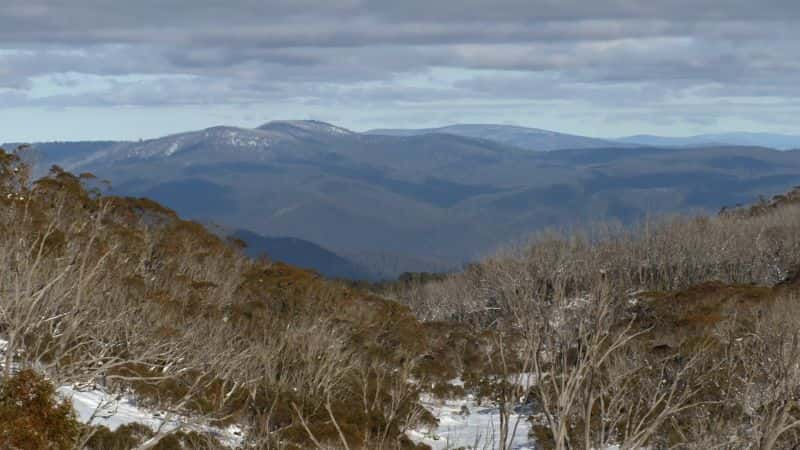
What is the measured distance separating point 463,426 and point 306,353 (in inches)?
336

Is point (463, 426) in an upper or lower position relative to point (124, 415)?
lower

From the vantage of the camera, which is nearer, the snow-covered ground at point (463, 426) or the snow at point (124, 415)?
the snow at point (124, 415)

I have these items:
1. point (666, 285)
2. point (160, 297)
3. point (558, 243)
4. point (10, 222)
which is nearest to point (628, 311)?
point (666, 285)

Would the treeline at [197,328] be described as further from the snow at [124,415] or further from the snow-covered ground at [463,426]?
the snow-covered ground at [463,426]

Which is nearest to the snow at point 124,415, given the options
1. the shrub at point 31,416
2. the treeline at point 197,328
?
the treeline at point 197,328

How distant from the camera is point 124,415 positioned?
75.1 ft

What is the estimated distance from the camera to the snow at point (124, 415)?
2091 cm

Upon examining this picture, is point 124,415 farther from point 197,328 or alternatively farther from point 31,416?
point 31,416

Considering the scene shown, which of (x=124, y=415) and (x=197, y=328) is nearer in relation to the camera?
(x=124, y=415)

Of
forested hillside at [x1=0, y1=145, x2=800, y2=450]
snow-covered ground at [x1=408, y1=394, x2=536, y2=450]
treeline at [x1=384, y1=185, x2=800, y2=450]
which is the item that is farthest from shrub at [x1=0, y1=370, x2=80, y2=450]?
snow-covered ground at [x1=408, y1=394, x2=536, y2=450]

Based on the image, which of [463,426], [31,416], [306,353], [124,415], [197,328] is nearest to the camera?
[31,416]

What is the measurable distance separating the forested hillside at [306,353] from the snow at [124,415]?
136 millimetres

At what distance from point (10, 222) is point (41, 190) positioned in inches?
593

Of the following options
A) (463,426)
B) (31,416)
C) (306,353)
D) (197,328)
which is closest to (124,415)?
(197,328)
